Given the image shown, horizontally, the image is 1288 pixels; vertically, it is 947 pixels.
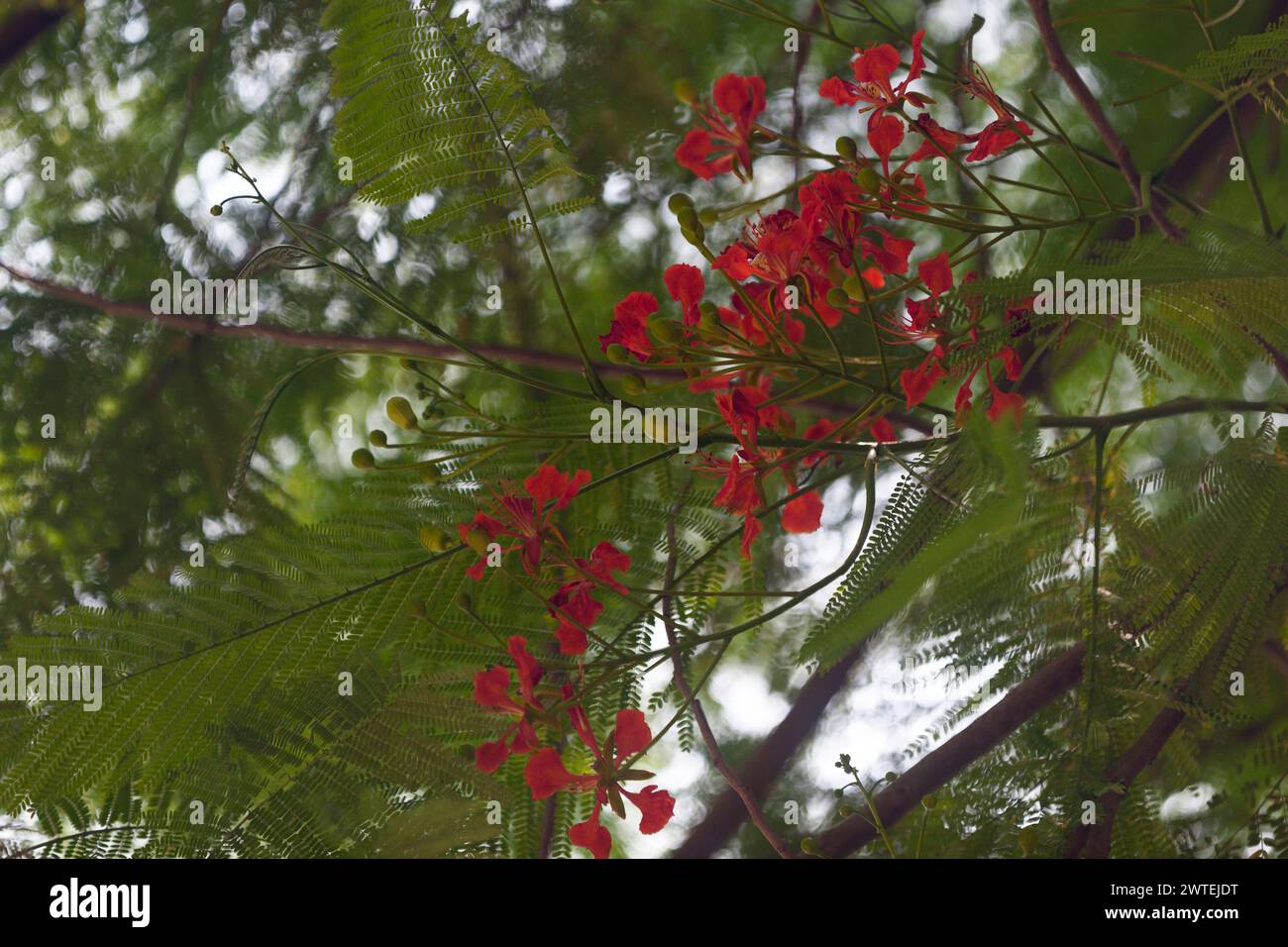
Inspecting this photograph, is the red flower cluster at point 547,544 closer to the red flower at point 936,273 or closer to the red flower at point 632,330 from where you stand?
the red flower at point 632,330

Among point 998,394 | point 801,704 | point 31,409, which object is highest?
point 31,409

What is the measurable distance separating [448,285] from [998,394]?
594mm

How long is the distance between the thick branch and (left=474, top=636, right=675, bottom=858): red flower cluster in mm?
193

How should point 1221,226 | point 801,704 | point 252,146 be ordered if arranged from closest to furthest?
point 1221,226
point 801,704
point 252,146

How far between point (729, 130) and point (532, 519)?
240 millimetres

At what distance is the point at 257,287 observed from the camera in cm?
104

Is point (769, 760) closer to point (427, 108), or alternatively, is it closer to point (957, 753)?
point (957, 753)

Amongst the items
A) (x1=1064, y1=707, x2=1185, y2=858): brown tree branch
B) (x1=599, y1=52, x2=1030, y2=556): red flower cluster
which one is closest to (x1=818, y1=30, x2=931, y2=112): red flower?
(x1=599, y1=52, x2=1030, y2=556): red flower cluster

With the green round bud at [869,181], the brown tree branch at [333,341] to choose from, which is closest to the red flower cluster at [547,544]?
the green round bud at [869,181]

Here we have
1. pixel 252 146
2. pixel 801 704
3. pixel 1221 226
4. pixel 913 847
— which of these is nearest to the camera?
pixel 1221 226

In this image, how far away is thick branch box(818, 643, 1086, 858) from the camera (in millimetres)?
667

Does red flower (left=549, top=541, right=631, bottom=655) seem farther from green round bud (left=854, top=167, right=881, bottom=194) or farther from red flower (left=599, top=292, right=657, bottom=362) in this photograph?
green round bud (left=854, top=167, right=881, bottom=194)
